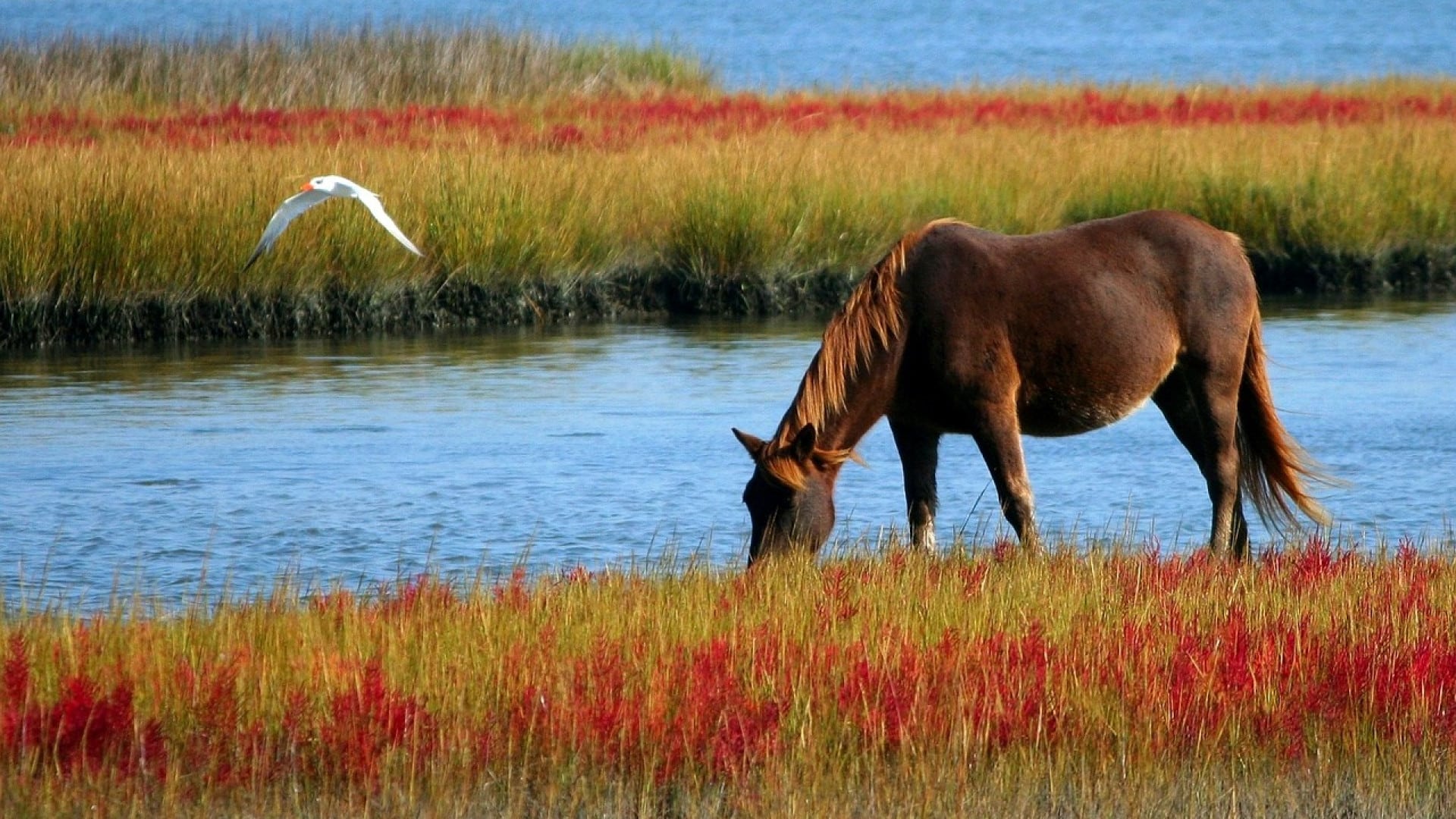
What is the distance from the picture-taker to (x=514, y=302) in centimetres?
1566

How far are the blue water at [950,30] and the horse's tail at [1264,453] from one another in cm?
2507

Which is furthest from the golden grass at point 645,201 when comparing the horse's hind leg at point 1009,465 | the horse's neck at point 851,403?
the horse's hind leg at point 1009,465


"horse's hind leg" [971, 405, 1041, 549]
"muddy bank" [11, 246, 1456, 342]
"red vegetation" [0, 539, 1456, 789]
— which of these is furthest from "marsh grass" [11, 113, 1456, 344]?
"red vegetation" [0, 539, 1456, 789]

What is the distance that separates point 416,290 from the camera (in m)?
15.3

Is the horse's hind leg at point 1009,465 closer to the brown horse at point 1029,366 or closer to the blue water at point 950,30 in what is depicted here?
the brown horse at point 1029,366

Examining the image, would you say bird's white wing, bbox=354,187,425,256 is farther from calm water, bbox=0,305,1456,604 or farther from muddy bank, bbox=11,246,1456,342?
muddy bank, bbox=11,246,1456,342

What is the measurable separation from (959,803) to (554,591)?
2.17 m

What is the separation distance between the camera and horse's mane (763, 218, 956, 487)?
269 inches

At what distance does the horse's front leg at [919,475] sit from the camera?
7.35 metres

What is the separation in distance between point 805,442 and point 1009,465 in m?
0.90

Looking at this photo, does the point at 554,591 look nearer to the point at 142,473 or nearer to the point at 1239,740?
the point at 1239,740

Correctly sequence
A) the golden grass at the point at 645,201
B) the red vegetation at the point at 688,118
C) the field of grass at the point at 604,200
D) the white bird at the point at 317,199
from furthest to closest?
the red vegetation at the point at 688,118 < the field of grass at the point at 604,200 < the golden grass at the point at 645,201 < the white bird at the point at 317,199

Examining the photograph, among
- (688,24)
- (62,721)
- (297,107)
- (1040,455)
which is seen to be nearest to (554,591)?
(62,721)

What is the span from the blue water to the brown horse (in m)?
25.2
